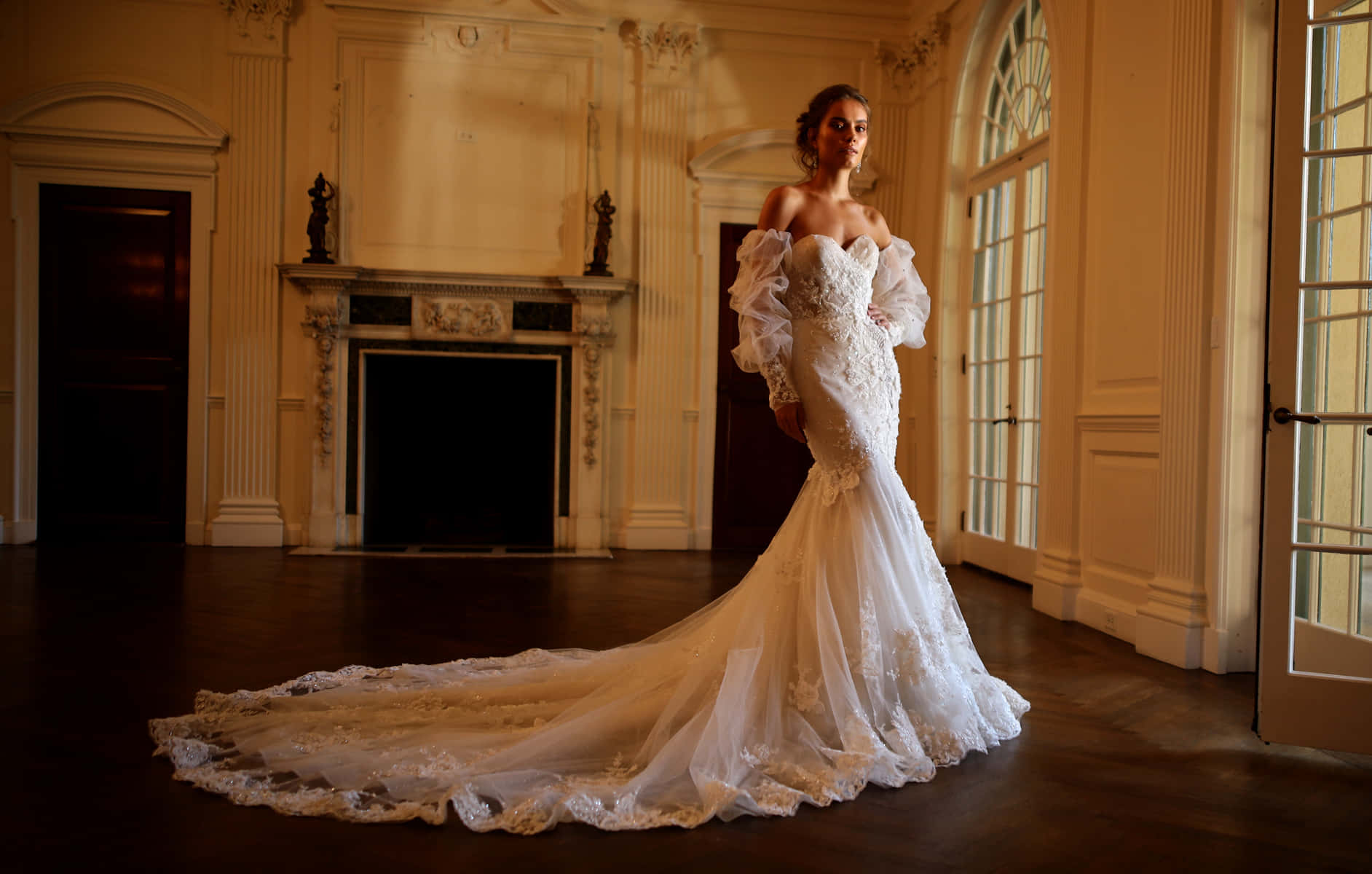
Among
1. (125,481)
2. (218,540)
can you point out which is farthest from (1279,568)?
(125,481)

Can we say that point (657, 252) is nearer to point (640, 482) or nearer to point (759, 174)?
point (759, 174)

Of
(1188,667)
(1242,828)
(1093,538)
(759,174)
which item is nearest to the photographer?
(1242,828)

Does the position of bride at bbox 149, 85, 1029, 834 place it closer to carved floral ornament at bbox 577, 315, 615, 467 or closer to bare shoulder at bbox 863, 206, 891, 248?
bare shoulder at bbox 863, 206, 891, 248

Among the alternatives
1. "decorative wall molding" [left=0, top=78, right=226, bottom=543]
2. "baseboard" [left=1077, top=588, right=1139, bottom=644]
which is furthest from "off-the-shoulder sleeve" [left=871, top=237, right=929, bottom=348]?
"decorative wall molding" [left=0, top=78, right=226, bottom=543]

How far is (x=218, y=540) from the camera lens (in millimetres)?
6781

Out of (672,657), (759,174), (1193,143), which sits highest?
(759,174)

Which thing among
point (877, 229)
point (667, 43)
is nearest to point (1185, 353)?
point (877, 229)

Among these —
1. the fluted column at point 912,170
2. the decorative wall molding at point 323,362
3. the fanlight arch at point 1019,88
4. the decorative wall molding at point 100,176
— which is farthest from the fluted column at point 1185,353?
the decorative wall molding at point 100,176

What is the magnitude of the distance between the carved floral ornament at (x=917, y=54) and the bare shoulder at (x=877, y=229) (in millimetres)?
4556

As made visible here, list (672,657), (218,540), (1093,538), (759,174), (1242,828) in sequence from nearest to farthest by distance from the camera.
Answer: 1. (1242,828)
2. (672,657)
3. (1093,538)
4. (218,540)
5. (759,174)

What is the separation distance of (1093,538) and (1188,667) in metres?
0.94

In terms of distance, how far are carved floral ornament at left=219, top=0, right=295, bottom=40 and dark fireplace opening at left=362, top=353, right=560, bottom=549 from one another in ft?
8.29

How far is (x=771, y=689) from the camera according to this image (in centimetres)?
247

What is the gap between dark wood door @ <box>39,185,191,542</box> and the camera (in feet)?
22.2
